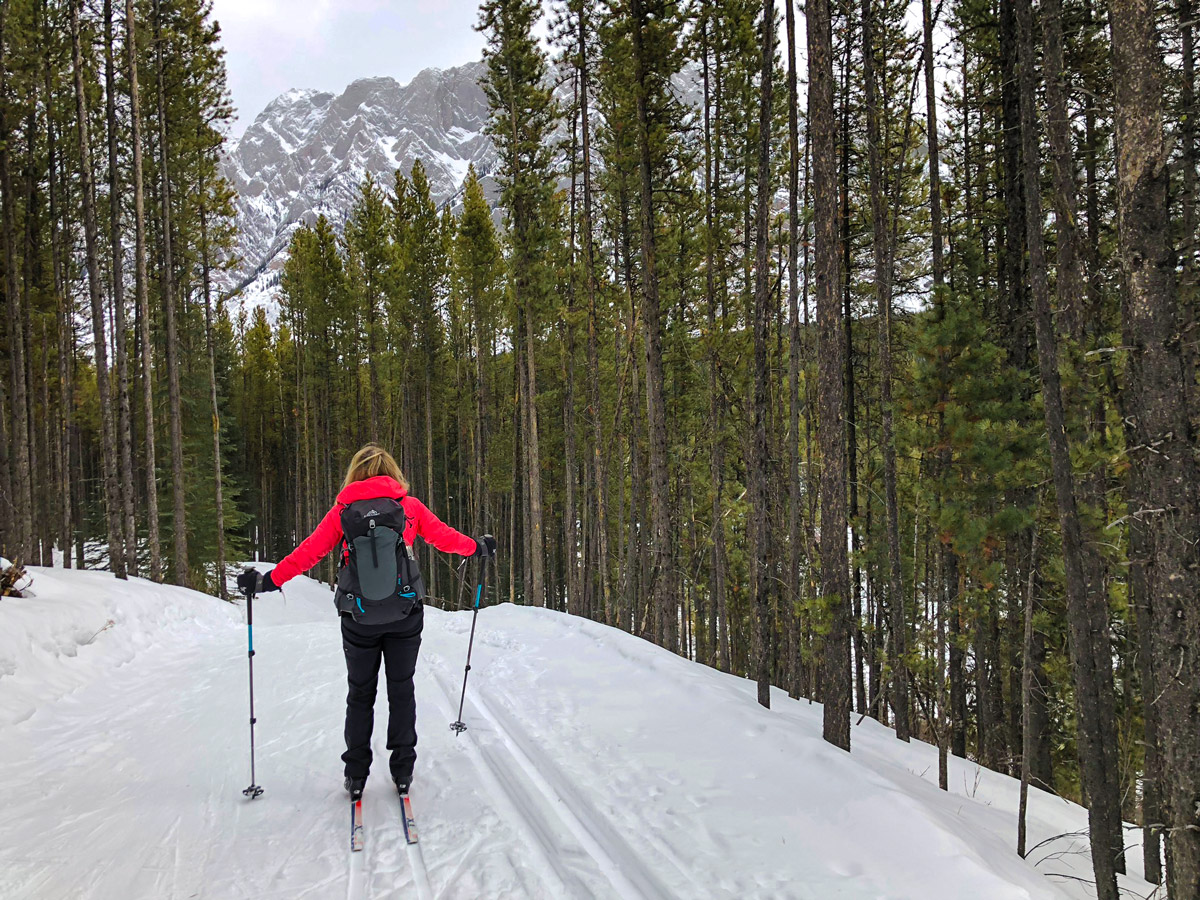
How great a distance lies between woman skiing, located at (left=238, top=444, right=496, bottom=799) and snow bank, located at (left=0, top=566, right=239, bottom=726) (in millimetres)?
4295

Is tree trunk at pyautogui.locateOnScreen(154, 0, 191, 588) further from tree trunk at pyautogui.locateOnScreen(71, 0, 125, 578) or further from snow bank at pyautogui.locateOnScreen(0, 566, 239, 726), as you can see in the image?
snow bank at pyautogui.locateOnScreen(0, 566, 239, 726)

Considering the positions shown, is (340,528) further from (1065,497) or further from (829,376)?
(1065,497)

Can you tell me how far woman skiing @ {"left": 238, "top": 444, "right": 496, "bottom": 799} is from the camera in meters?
3.66

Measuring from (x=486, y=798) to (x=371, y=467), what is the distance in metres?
2.24

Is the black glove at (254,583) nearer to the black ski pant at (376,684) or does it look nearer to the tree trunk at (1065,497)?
the black ski pant at (376,684)

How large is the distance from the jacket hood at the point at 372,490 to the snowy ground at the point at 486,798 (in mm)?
1895

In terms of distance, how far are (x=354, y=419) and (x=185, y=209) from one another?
14.3 metres

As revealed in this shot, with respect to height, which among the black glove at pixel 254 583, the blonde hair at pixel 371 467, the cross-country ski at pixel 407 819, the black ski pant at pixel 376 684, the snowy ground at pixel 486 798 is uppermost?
the blonde hair at pixel 371 467

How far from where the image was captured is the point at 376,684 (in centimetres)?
371

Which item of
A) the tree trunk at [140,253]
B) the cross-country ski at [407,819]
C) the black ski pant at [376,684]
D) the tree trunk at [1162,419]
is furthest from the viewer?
the tree trunk at [140,253]

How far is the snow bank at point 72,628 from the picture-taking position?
633 cm

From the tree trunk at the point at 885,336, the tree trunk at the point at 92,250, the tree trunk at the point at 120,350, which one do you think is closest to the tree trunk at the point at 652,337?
the tree trunk at the point at 885,336

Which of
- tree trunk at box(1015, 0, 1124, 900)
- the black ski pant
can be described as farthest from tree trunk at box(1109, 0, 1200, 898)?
the black ski pant

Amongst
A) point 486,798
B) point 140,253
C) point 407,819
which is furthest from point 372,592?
point 140,253
